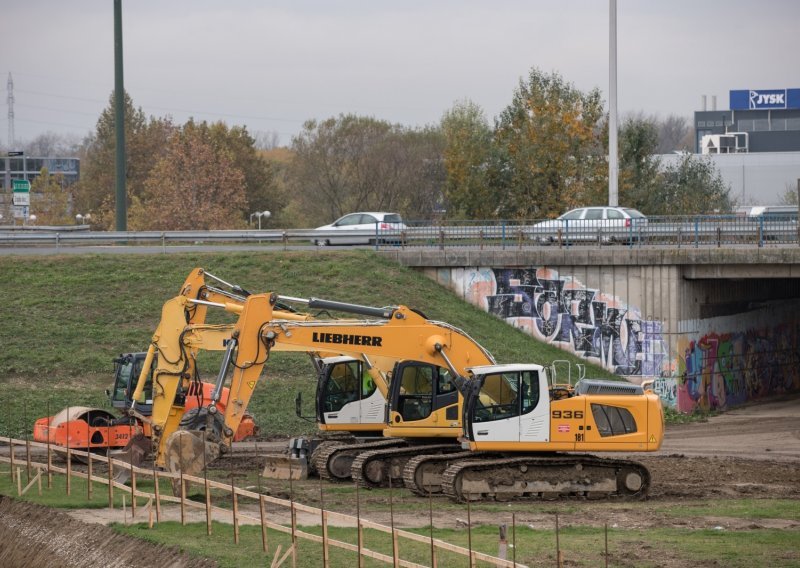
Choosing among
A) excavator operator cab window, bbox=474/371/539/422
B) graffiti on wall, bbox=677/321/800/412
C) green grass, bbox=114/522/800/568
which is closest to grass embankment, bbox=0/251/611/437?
graffiti on wall, bbox=677/321/800/412

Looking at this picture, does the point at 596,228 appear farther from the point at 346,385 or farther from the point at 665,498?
the point at 665,498

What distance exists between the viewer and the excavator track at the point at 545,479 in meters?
23.3

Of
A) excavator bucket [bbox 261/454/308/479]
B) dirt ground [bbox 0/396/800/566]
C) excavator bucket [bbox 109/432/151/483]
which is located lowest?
dirt ground [bbox 0/396/800/566]

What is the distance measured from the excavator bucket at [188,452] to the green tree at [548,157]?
3961 centimetres

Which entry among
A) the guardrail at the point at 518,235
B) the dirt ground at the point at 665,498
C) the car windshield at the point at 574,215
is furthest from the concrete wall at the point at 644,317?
the car windshield at the point at 574,215

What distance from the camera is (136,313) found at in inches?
1594

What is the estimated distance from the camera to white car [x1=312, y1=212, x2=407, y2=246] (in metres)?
45.8

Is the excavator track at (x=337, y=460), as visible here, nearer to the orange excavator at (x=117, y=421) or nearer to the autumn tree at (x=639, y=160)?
the orange excavator at (x=117, y=421)

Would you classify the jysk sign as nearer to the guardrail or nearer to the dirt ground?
the guardrail

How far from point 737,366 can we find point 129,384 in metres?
22.2

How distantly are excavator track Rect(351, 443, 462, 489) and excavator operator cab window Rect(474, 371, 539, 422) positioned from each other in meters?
1.69

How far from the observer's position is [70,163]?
14450 centimetres

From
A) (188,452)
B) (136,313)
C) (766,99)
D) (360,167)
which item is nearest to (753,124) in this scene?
(766,99)

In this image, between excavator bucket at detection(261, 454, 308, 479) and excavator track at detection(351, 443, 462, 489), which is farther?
excavator bucket at detection(261, 454, 308, 479)
